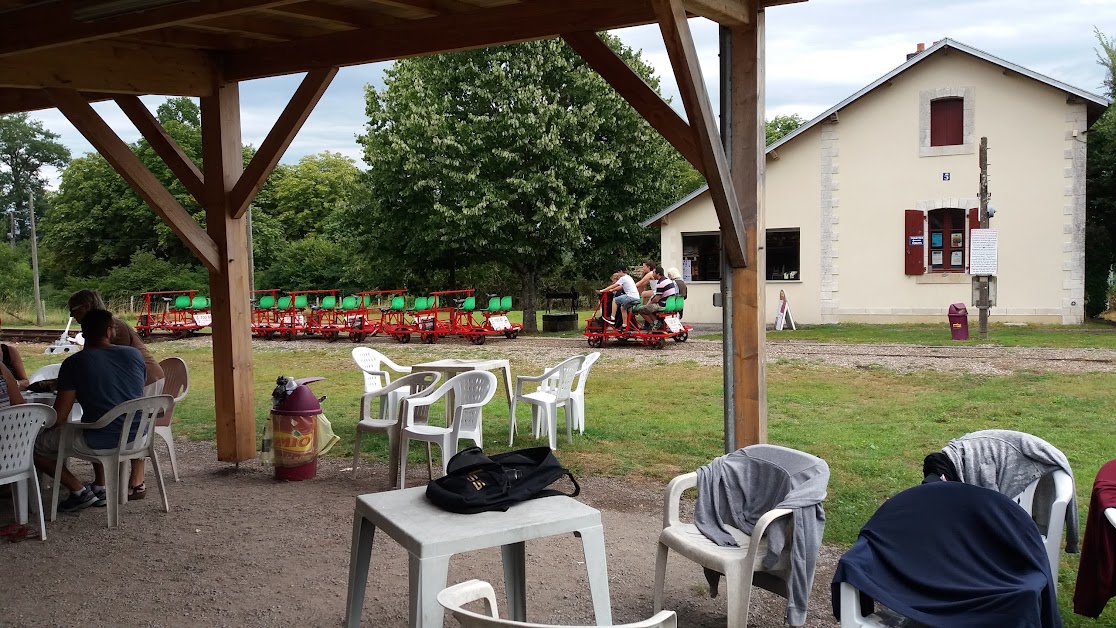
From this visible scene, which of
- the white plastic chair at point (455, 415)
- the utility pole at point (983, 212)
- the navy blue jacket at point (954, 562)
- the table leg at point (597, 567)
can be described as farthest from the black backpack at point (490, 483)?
the utility pole at point (983, 212)

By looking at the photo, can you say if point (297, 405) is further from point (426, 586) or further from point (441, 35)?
point (426, 586)

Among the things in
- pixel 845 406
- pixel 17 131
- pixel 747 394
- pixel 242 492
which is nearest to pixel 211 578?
pixel 242 492

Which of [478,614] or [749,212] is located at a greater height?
[749,212]

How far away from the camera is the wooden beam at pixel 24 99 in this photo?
767 centimetres

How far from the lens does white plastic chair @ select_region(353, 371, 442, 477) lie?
636 cm

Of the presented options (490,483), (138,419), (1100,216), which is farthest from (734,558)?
(1100,216)

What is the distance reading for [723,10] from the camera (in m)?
4.70

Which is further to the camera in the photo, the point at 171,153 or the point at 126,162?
the point at 171,153

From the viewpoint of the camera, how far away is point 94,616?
4.03 m

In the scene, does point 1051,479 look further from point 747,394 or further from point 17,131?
point 17,131

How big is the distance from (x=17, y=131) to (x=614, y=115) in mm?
51990

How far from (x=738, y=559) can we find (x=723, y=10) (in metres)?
2.81

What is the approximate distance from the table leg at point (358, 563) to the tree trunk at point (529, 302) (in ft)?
54.2

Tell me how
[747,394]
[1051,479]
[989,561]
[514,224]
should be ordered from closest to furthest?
[989,561], [1051,479], [747,394], [514,224]
